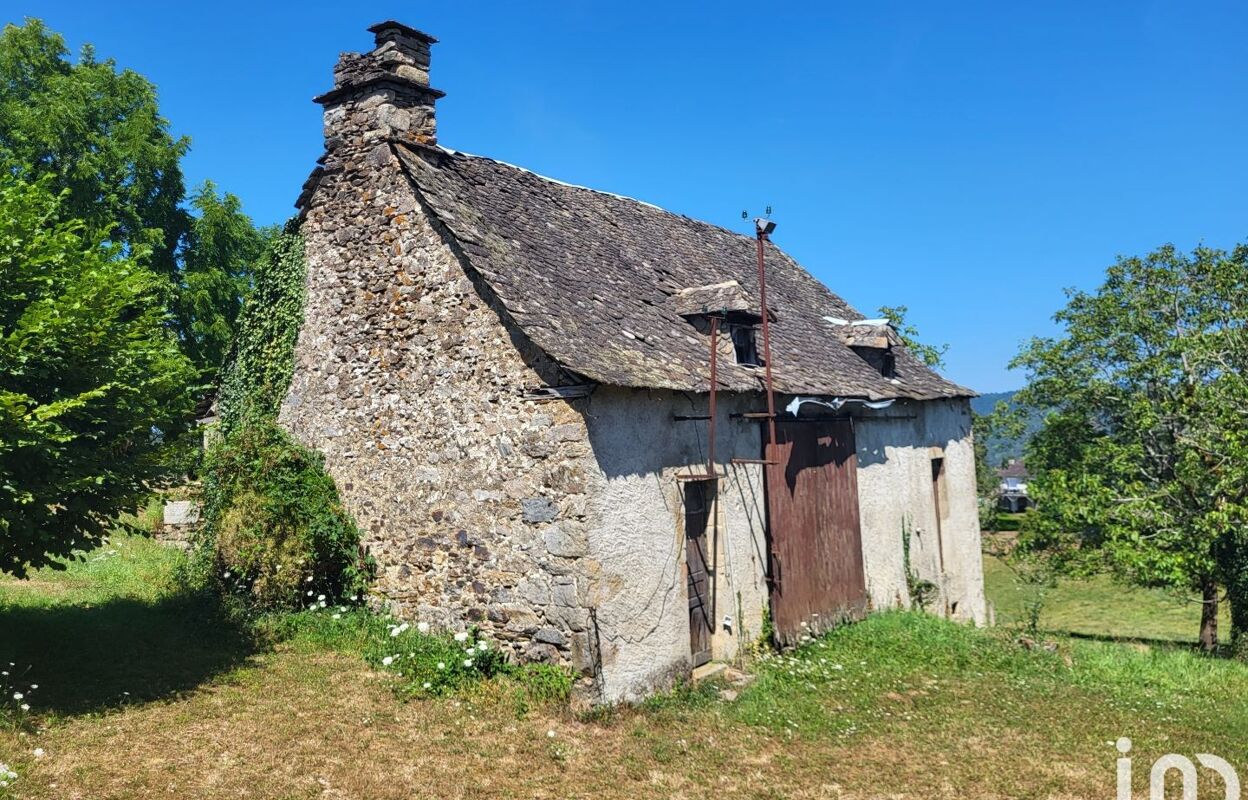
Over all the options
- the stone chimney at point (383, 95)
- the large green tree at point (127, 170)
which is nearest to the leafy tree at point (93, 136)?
the large green tree at point (127, 170)

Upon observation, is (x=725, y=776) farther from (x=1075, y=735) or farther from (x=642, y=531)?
(x=1075, y=735)

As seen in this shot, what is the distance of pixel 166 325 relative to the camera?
22.6 m

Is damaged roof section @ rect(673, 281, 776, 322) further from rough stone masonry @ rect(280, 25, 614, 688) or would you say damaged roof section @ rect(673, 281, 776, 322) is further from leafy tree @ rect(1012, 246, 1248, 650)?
leafy tree @ rect(1012, 246, 1248, 650)

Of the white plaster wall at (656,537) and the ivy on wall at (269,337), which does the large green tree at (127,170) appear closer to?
the ivy on wall at (269,337)

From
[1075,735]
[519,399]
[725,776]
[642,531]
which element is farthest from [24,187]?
[1075,735]

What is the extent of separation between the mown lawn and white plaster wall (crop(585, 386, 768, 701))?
0.48m

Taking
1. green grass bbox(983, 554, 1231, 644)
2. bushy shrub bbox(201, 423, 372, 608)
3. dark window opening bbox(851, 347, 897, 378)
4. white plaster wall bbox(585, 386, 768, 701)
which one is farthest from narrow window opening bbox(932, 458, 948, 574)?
bushy shrub bbox(201, 423, 372, 608)

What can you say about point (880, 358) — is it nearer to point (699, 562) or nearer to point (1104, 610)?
point (699, 562)

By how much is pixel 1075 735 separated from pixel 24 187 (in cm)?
1184

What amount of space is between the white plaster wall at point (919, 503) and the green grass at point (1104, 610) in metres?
3.20

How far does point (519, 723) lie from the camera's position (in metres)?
8.14

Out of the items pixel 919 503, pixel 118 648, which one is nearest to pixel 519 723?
pixel 118 648

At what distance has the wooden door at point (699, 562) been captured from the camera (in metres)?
10.1

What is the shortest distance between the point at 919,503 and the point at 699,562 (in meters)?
6.59
